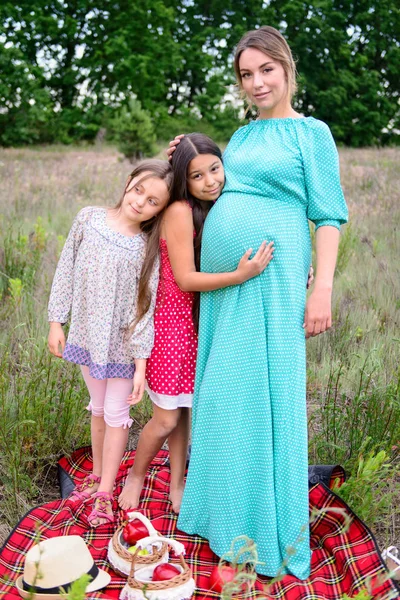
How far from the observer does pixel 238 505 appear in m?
2.84

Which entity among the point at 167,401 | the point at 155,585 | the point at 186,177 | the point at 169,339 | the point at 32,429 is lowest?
the point at 155,585

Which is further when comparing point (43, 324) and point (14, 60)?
point (14, 60)

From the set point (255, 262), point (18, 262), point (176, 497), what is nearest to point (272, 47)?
point (255, 262)

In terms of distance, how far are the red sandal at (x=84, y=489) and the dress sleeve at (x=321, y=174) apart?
5.65 ft

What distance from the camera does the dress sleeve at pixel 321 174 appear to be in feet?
9.12

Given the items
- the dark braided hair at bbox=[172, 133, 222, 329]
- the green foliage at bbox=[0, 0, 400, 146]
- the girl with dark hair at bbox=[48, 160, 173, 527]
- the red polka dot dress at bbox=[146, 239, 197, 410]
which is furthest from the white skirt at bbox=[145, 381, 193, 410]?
the green foliage at bbox=[0, 0, 400, 146]

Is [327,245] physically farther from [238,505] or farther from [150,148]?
[150,148]

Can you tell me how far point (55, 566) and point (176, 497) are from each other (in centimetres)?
102

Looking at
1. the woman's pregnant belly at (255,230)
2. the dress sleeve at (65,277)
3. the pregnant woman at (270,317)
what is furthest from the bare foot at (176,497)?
the woman's pregnant belly at (255,230)

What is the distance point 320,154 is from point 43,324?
2.53 metres

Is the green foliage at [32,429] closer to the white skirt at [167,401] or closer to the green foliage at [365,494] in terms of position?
the white skirt at [167,401]

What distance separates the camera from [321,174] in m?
2.79

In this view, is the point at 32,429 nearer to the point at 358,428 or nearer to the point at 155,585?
the point at 155,585

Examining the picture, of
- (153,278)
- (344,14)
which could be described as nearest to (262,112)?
(153,278)
